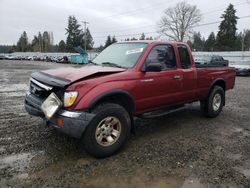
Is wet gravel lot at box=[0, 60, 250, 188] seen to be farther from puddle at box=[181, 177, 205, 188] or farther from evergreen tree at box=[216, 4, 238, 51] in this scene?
evergreen tree at box=[216, 4, 238, 51]

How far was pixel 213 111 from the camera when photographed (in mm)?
6539

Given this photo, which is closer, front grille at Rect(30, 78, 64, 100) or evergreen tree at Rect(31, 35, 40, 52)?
front grille at Rect(30, 78, 64, 100)

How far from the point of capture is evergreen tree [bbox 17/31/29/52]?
111438 mm

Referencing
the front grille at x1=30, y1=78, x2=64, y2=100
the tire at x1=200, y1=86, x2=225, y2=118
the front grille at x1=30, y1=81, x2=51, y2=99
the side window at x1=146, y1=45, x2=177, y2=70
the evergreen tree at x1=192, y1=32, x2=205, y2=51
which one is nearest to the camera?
the front grille at x1=30, y1=78, x2=64, y2=100

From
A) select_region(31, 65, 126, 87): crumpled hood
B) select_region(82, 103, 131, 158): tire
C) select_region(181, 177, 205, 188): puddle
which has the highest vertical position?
select_region(31, 65, 126, 87): crumpled hood

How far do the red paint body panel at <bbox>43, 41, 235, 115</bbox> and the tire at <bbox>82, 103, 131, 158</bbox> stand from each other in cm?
28

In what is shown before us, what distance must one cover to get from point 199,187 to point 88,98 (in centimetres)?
194

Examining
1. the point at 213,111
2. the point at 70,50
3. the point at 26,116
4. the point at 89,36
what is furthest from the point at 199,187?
the point at 89,36

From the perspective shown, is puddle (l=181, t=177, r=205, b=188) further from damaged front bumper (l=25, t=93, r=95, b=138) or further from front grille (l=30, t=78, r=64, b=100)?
front grille (l=30, t=78, r=64, b=100)

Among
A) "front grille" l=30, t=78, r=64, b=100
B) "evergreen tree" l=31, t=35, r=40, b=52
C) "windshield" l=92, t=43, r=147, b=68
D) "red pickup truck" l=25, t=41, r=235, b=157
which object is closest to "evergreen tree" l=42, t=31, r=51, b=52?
"evergreen tree" l=31, t=35, r=40, b=52

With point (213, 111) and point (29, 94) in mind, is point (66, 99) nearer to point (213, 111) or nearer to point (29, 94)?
point (29, 94)

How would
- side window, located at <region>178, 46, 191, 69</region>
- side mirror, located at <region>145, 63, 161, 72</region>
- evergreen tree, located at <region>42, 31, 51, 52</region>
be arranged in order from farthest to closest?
evergreen tree, located at <region>42, 31, 51, 52</region>
side window, located at <region>178, 46, 191, 69</region>
side mirror, located at <region>145, 63, 161, 72</region>

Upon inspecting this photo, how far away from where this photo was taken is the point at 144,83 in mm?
4465

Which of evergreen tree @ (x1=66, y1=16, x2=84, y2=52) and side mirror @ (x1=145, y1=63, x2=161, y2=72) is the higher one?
evergreen tree @ (x1=66, y1=16, x2=84, y2=52)
